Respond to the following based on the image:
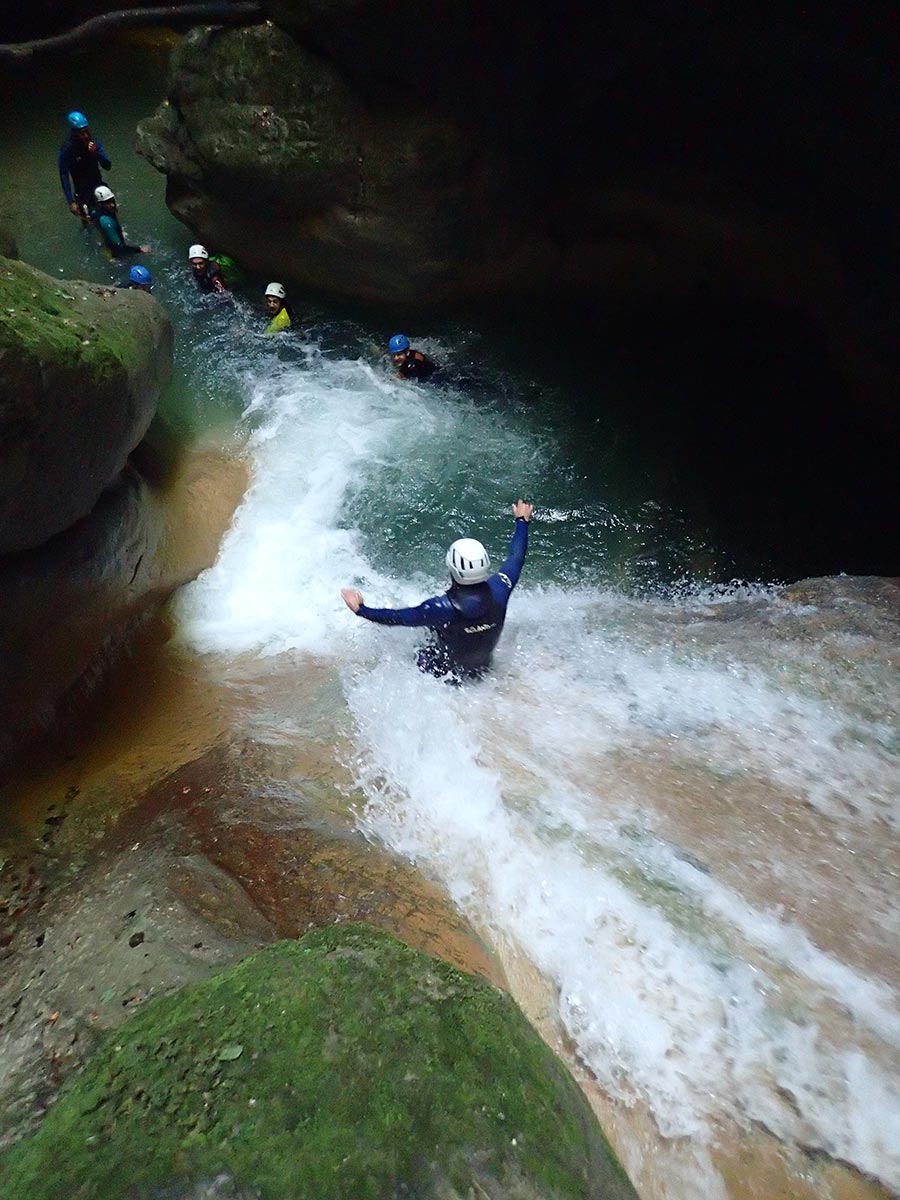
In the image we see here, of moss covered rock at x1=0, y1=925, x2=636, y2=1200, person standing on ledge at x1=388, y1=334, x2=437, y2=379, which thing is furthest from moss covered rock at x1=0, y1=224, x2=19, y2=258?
moss covered rock at x1=0, y1=925, x2=636, y2=1200

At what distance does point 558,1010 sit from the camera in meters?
2.90

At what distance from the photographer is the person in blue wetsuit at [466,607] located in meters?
4.38

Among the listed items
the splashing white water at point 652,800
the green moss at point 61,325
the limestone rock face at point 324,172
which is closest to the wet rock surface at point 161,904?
the splashing white water at point 652,800

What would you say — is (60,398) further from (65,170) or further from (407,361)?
(65,170)

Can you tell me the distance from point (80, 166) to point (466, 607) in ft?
29.8

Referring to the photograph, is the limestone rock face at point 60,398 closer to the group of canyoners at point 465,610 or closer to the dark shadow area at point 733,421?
the group of canyoners at point 465,610

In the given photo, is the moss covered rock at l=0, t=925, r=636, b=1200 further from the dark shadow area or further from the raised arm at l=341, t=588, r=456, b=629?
the dark shadow area

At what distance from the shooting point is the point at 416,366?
8312mm

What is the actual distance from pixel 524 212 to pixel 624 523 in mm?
4720

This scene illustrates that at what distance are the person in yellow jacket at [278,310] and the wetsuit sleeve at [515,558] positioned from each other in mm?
5774

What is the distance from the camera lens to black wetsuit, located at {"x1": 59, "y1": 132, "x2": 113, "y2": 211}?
29.8ft

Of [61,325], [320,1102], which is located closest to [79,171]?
[61,325]

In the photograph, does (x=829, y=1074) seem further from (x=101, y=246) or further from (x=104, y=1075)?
(x=101, y=246)

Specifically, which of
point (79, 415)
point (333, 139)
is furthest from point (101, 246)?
point (79, 415)
